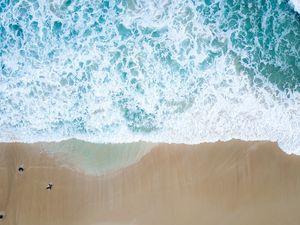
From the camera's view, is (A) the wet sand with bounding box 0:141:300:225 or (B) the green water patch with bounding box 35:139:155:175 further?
(B) the green water patch with bounding box 35:139:155:175

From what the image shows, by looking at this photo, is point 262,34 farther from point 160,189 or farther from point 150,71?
point 160,189

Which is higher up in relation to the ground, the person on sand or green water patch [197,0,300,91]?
green water patch [197,0,300,91]

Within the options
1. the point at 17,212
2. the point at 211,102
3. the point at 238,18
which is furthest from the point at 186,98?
the point at 17,212

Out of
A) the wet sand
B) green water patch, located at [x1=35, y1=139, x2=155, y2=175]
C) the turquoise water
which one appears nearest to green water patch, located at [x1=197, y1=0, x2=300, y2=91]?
the turquoise water

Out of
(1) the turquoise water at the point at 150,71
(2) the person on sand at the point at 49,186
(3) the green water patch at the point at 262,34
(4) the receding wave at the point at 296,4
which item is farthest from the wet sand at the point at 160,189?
(4) the receding wave at the point at 296,4

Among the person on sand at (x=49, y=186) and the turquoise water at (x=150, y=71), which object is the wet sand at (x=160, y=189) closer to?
the person on sand at (x=49, y=186)

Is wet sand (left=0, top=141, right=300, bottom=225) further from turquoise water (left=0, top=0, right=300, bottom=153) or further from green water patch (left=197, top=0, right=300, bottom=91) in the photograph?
green water patch (left=197, top=0, right=300, bottom=91)

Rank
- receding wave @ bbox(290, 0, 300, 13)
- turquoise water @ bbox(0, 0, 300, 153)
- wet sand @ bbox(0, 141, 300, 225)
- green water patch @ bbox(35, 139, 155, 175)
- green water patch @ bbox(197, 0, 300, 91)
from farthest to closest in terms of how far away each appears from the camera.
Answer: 1. receding wave @ bbox(290, 0, 300, 13)
2. green water patch @ bbox(197, 0, 300, 91)
3. turquoise water @ bbox(0, 0, 300, 153)
4. green water patch @ bbox(35, 139, 155, 175)
5. wet sand @ bbox(0, 141, 300, 225)
